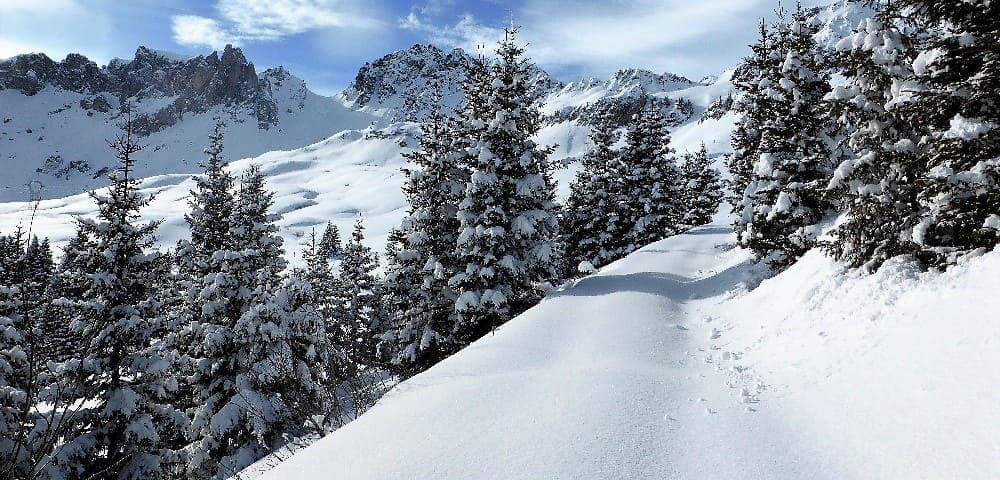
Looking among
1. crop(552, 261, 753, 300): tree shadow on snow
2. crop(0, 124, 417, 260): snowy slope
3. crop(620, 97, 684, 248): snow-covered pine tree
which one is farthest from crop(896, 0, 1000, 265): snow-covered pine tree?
crop(0, 124, 417, 260): snowy slope

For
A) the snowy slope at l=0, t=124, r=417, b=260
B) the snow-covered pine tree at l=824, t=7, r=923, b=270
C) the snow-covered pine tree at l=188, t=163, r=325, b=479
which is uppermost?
the snowy slope at l=0, t=124, r=417, b=260

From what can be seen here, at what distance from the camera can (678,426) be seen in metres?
7.64

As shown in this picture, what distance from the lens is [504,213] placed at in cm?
1997

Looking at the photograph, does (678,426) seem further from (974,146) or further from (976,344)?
(974,146)

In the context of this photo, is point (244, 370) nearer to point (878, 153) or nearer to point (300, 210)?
point (878, 153)

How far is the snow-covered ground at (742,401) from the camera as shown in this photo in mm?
6309

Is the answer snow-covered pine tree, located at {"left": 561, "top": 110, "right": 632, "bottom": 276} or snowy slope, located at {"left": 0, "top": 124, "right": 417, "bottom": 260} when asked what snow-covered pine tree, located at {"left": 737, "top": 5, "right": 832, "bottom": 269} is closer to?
snow-covered pine tree, located at {"left": 561, "top": 110, "right": 632, "bottom": 276}

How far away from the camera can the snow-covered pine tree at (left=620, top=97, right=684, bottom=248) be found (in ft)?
110

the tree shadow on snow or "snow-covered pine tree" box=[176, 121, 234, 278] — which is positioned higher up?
"snow-covered pine tree" box=[176, 121, 234, 278]

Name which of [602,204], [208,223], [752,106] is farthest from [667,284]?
[208,223]

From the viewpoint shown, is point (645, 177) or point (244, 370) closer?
point (244, 370)

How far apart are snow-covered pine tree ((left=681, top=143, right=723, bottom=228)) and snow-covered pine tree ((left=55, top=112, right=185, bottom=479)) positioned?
140 feet

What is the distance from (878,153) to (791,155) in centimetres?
693

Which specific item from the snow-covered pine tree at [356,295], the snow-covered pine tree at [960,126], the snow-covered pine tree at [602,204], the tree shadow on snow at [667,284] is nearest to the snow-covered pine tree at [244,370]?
the tree shadow on snow at [667,284]
